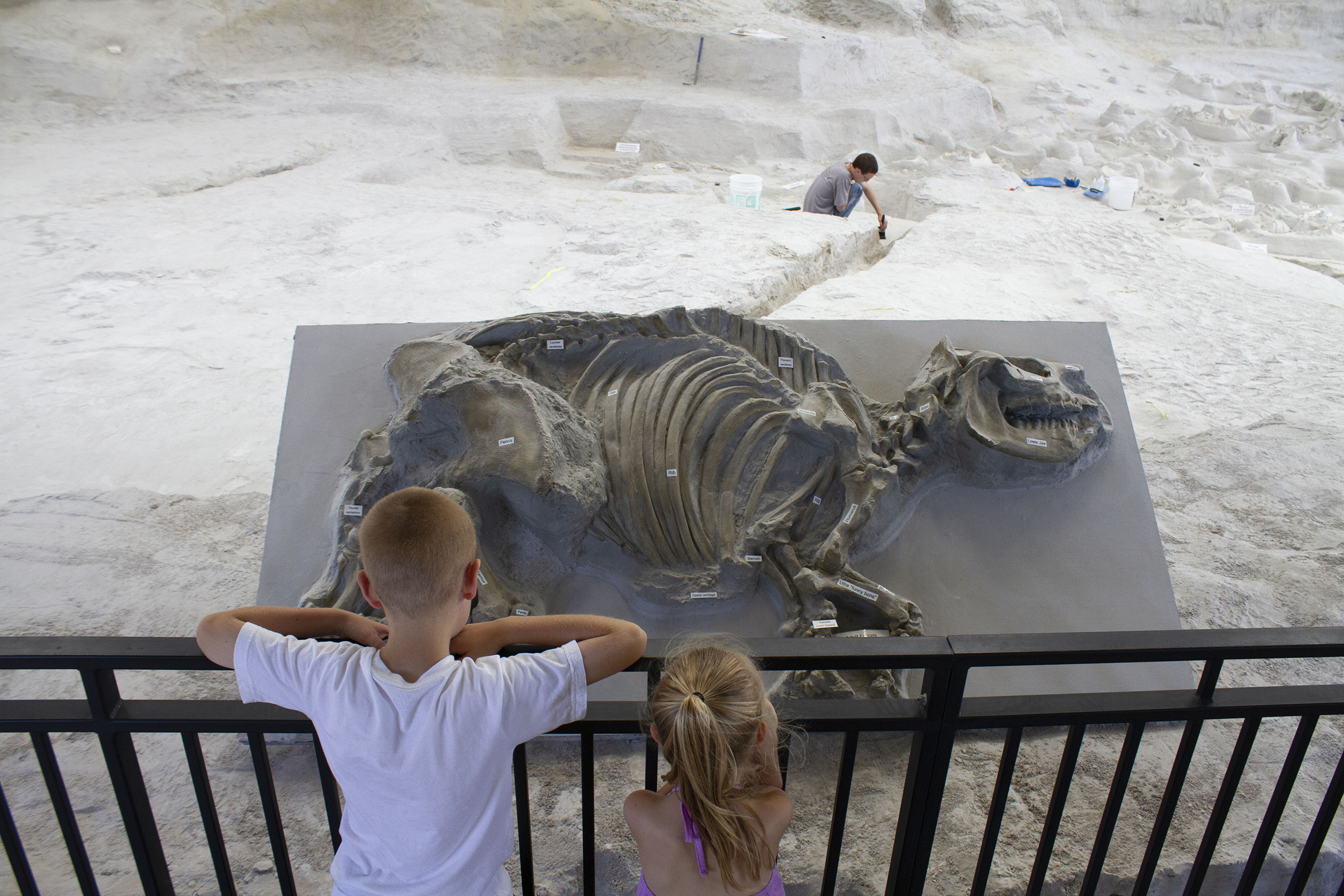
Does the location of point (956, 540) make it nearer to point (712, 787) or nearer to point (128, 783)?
point (712, 787)

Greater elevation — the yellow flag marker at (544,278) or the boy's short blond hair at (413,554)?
the boy's short blond hair at (413,554)

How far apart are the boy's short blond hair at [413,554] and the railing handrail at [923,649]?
0.17 meters

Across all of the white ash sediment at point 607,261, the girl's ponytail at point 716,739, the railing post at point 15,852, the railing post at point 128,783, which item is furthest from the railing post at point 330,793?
the white ash sediment at point 607,261

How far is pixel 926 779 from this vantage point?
5.42 ft

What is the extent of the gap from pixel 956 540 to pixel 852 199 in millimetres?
5176

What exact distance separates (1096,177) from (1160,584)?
8148 mm

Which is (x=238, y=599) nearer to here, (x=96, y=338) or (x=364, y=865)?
(x=364, y=865)

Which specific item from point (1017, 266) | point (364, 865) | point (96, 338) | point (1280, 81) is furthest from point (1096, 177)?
point (364, 865)

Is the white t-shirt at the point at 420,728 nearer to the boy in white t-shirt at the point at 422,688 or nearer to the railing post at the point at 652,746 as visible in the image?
the boy in white t-shirt at the point at 422,688

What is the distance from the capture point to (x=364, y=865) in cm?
147

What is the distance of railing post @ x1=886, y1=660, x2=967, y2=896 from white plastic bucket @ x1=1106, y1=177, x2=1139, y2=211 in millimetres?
8901

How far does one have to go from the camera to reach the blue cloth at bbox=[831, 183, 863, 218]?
24.1 ft

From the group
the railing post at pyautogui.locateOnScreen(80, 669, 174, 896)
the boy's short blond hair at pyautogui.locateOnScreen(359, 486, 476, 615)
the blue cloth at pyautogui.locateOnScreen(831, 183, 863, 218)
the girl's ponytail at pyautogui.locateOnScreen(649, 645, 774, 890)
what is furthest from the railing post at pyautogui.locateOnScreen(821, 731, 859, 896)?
the blue cloth at pyautogui.locateOnScreen(831, 183, 863, 218)

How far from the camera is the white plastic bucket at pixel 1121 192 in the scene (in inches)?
351
